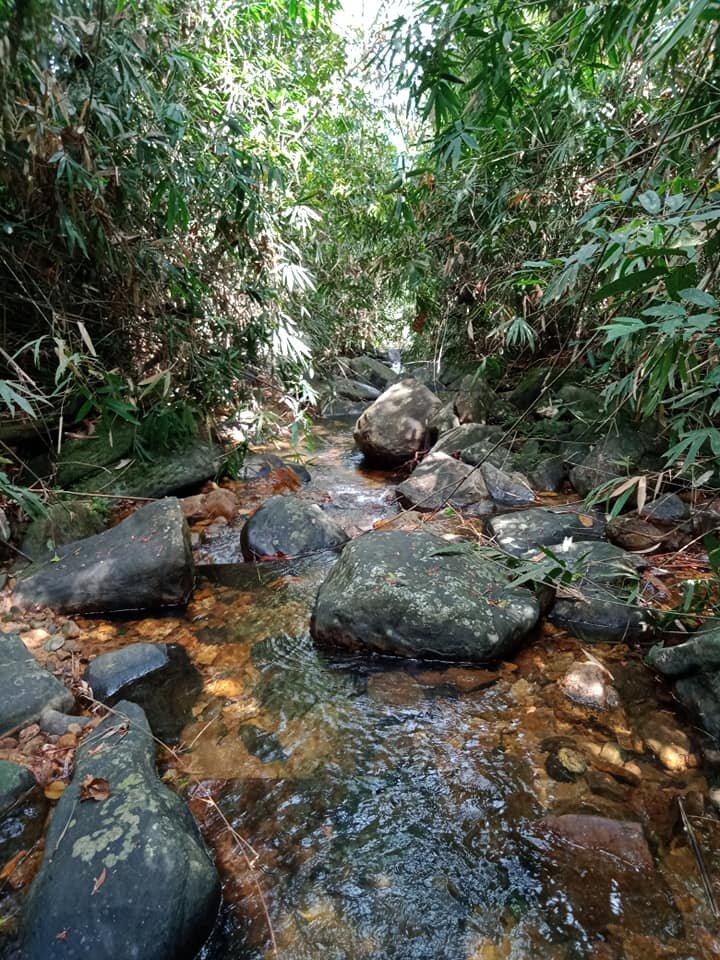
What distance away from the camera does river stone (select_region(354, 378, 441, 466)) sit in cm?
518

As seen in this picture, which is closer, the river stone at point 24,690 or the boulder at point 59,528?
the river stone at point 24,690

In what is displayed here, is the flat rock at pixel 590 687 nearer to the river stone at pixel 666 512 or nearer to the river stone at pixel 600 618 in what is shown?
the river stone at pixel 600 618

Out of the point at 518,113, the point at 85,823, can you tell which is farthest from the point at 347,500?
the point at 85,823

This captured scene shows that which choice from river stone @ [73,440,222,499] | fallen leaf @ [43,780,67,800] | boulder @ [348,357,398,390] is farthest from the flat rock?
boulder @ [348,357,398,390]

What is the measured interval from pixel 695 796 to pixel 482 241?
3902 mm

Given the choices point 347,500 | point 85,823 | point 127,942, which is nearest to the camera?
point 127,942

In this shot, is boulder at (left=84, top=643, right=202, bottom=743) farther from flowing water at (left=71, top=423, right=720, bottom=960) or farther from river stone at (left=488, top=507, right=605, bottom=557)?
river stone at (left=488, top=507, right=605, bottom=557)

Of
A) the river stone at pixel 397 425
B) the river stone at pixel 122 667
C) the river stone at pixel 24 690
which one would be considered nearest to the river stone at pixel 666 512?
the river stone at pixel 397 425

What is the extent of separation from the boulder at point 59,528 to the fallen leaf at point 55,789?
4.91 ft

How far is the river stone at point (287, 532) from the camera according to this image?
329 cm

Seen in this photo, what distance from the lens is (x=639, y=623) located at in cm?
233

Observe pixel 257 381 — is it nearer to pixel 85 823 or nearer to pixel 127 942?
pixel 85 823

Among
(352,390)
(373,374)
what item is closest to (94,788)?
(352,390)

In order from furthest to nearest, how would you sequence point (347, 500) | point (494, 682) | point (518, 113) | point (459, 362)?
1. point (459, 362)
2. point (347, 500)
3. point (518, 113)
4. point (494, 682)
